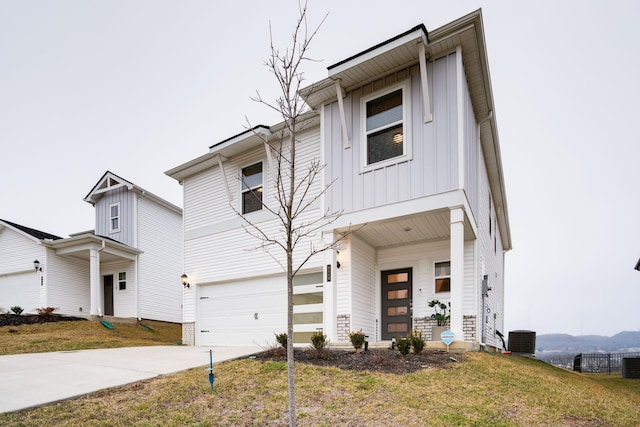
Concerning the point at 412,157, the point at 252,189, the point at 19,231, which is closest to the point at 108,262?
the point at 19,231

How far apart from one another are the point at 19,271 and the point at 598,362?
2407 centimetres

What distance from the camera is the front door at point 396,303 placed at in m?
10.5

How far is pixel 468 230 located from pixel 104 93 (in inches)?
855

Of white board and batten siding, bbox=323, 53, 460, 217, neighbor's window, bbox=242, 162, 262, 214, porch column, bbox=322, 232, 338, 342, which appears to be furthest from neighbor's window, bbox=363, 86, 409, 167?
neighbor's window, bbox=242, 162, 262, 214

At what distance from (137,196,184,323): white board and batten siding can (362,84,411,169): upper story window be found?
518 inches

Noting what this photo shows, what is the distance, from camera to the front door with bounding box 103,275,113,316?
62.6 feet

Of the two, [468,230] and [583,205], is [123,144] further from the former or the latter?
[583,205]

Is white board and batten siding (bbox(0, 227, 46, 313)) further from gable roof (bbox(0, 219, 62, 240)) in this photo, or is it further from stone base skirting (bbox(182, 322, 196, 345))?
stone base skirting (bbox(182, 322, 196, 345))

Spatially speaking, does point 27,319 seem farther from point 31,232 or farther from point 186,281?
point 186,281

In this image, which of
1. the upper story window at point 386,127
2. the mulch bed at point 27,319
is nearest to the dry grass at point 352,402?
the upper story window at point 386,127

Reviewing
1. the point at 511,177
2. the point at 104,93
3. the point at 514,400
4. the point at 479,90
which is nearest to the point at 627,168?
the point at 511,177

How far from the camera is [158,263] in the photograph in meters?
19.4

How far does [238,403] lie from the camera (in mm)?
5148

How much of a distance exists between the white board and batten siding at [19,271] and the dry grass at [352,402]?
15.2 meters
